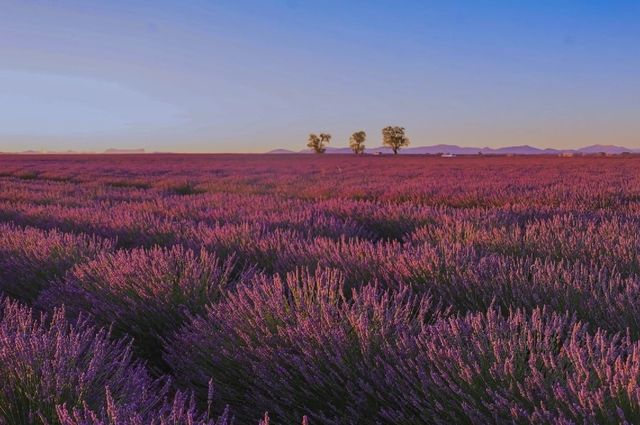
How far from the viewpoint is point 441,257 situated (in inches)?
126

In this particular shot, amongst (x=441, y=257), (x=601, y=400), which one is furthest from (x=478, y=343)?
(x=441, y=257)

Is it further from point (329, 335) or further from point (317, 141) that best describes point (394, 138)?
point (329, 335)

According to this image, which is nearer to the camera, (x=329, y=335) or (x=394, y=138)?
(x=329, y=335)

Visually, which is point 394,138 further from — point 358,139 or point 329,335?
point 329,335

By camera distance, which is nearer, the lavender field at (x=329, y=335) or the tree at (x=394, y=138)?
the lavender field at (x=329, y=335)

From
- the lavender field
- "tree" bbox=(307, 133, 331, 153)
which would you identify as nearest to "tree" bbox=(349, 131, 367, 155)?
"tree" bbox=(307, 133, 331, 153)

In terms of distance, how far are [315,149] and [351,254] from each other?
368 ft

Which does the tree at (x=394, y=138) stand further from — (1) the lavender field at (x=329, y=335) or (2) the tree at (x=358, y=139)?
(1) the lavender field at (x=329, y=335)

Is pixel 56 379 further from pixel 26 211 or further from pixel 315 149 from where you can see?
pixel 315 149

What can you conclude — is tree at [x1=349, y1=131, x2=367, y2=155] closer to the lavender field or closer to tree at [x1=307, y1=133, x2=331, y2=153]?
tree at [x1=307, y1=133, x2=331, y2=153]

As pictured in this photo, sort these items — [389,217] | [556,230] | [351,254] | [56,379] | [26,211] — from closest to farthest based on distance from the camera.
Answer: [56,379] < [351,254] < [556,230] < [389,217] < [26,211]

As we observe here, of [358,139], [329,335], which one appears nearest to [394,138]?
[358,139]

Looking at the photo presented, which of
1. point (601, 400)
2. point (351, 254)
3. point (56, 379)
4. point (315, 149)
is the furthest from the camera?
point (315, 149)

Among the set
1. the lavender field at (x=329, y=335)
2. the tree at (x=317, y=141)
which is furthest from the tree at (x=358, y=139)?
the lavender field at (x=329, y=335)
